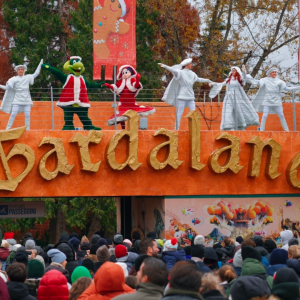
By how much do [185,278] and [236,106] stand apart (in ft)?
44.1

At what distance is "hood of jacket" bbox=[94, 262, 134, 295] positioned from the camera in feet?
21.0

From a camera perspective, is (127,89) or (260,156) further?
(260,156)

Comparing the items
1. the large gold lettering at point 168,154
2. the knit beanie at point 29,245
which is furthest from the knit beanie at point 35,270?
the large gold lettering at point 168,154

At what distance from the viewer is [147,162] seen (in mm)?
17828

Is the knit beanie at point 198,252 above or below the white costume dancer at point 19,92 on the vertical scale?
below

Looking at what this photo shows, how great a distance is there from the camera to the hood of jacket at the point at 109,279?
6.41 metres

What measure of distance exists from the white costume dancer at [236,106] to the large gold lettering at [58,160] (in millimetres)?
4196

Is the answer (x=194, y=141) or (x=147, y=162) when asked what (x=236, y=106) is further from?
(x=147, y=162)

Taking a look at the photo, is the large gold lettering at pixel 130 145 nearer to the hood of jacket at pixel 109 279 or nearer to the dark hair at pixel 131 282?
the dark hair at pixel 131 282

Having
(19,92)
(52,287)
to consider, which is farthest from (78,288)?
(19,92)

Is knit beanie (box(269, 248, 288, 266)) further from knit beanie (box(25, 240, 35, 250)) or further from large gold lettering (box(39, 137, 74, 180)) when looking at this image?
large gold lettering (box(39, 137, 74, 180))

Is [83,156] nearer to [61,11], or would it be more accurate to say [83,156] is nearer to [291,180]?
[291,180]

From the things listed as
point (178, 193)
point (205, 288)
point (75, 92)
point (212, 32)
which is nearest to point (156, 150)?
point (178, 193)

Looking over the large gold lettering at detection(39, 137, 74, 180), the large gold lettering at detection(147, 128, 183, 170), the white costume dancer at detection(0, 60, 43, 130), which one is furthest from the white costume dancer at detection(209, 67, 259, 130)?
the white costume dancer at detection(0, 60, 43, 130)
